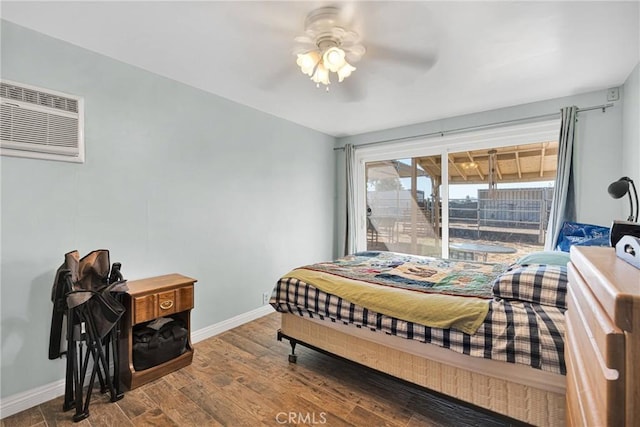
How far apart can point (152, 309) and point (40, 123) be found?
153 cm

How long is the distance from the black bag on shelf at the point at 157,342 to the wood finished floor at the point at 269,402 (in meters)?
0.16

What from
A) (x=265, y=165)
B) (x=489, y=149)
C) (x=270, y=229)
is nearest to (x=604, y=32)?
(x=489, y=149)

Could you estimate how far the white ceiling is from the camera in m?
1.70

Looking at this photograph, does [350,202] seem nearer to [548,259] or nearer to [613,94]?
[548,259]

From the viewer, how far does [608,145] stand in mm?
2746

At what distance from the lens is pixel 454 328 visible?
1674mm

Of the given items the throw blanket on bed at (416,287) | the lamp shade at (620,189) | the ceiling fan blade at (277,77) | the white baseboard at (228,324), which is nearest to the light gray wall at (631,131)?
the lamp shade at (620,189)

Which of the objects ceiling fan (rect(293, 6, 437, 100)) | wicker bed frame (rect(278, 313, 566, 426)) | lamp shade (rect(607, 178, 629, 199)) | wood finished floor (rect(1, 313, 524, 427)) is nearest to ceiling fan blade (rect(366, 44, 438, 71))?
ceiling fan (rect(293, 6, 437, 100))

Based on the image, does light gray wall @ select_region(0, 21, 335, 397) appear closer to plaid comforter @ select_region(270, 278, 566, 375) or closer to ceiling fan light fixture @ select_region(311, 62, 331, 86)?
ceiling fan light fixture @ select_region(311, 62, 331, 86)

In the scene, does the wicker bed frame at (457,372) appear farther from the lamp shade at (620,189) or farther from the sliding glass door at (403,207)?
the sliding glass door at (403,207)

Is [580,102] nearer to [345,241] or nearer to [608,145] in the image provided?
[608,145]

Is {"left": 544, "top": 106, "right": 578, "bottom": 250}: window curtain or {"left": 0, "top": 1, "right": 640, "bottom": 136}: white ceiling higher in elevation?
{"left": 0, "top": 1, "right": 640, "bottom": 136}: white ceiling

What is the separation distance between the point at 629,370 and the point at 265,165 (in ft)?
11.1

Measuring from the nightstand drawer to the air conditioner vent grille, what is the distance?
1.50m
